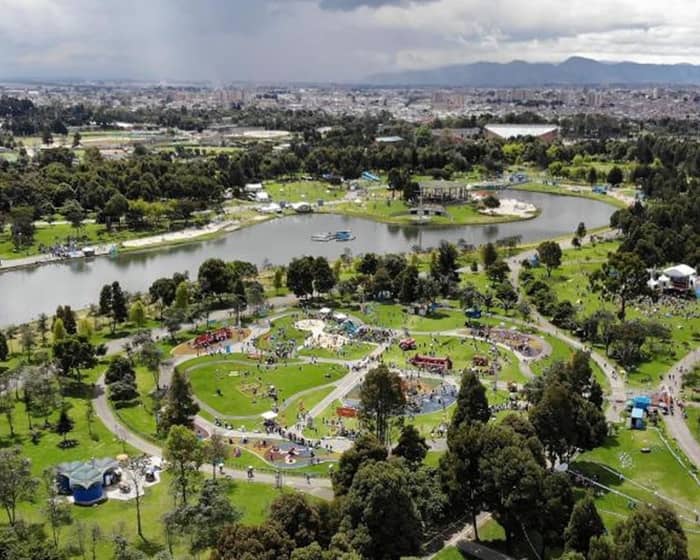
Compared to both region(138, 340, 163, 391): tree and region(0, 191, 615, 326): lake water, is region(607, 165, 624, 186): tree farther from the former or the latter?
region(138, 340, 163, 391): tree

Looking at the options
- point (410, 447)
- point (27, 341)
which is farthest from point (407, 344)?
point (27, 341)

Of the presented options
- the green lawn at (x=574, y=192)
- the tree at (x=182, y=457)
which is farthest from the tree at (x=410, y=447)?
the green lawn at (x=574, y=192)

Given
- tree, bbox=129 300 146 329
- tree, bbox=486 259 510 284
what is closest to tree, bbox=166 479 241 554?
tree, bbox=129 300 146 329

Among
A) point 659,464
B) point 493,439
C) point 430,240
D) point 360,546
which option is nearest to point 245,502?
point 360,546

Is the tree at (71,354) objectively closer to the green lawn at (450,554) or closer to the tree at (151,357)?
the tree at (151,357)

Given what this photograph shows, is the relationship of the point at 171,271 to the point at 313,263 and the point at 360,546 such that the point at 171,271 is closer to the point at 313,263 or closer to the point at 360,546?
the point at 313,263

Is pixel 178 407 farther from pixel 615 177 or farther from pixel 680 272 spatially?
pixel 615 177
